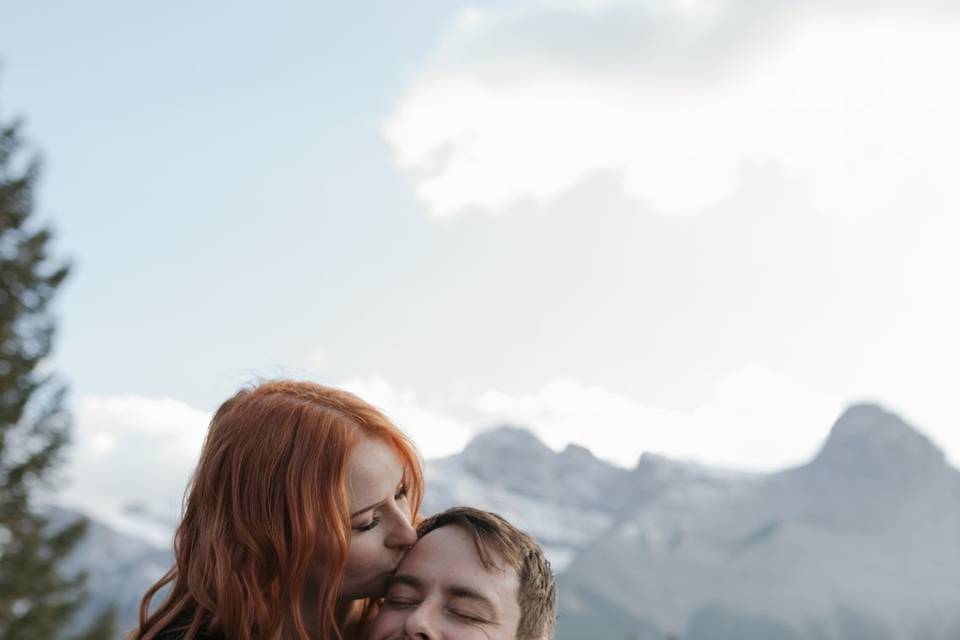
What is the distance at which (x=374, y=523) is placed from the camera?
3.38 meters

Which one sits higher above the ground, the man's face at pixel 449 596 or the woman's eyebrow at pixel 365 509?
the woman's eyebrow at pixel 365 509

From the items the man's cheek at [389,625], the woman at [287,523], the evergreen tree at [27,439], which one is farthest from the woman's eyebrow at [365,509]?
the evergreen tree at [27,439]

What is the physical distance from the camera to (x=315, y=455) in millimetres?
3277

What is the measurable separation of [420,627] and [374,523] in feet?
1.19

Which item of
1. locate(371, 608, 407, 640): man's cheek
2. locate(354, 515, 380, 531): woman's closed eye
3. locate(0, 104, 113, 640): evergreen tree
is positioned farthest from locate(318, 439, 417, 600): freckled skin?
locate(0, 104, 113, 640): evergreen tree

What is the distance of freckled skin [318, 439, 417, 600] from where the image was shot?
3.32 metres

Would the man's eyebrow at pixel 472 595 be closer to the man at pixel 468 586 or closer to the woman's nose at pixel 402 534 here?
the man at pixel 468 586

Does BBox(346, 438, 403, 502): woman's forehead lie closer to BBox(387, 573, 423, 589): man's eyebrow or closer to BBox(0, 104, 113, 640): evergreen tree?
BBox(387, 573, 423, 589): man's eyebrow

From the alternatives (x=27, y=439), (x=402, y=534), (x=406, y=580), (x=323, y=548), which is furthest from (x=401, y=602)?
(x=27, y=439)

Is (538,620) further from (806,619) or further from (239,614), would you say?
(806,619)

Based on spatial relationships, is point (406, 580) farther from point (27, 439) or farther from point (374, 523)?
point (27, 439)

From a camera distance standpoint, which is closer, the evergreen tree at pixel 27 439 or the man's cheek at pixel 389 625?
the man's cheek at pixel 389 625

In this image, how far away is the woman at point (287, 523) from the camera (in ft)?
10.5

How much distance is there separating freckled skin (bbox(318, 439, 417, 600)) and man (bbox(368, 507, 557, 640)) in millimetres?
49
